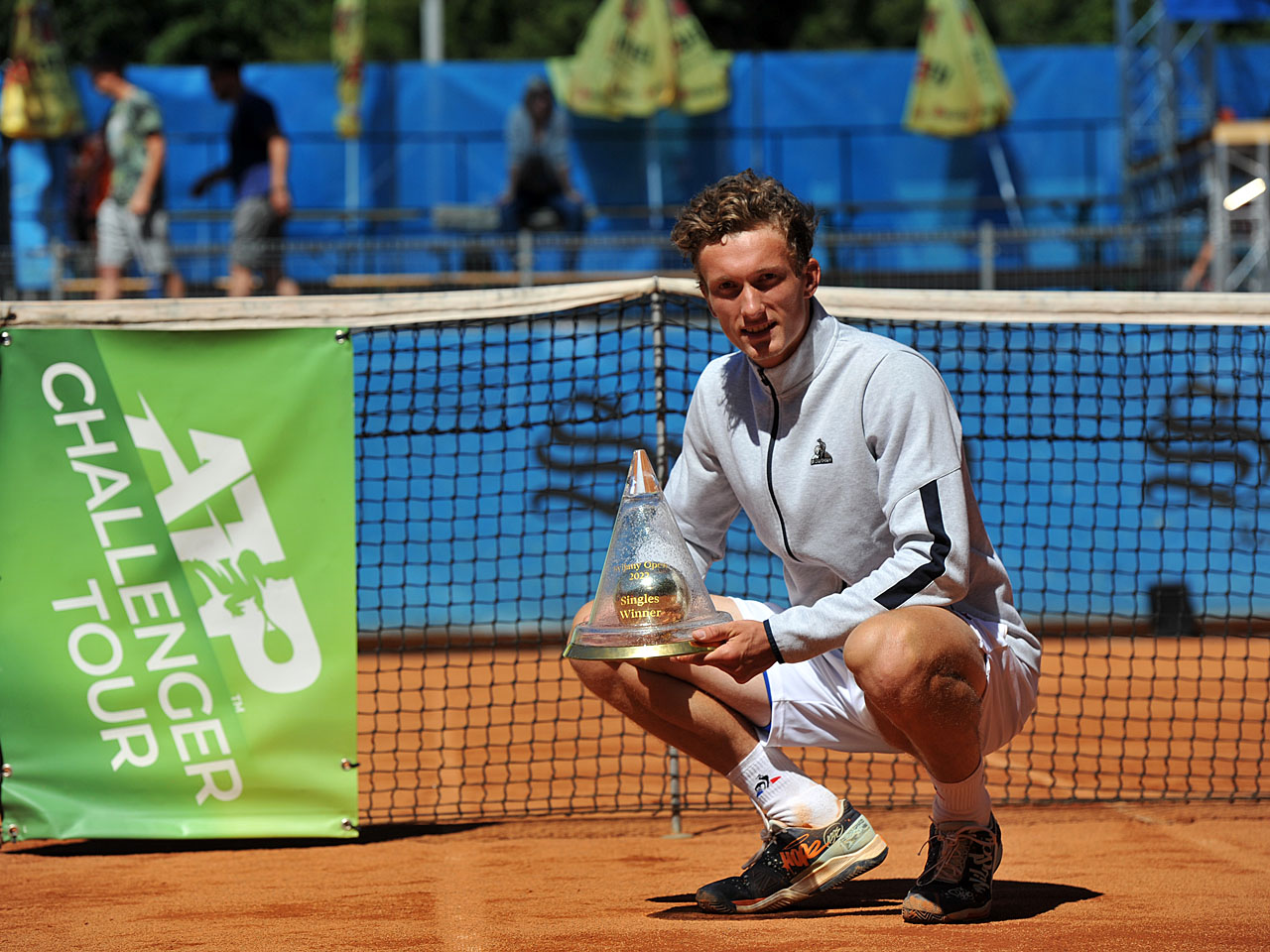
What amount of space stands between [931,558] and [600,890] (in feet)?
4.38

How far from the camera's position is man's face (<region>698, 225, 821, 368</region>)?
125 inches

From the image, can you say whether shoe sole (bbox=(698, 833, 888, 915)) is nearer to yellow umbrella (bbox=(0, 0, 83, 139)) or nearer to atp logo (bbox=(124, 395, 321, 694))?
atp logo (bbox=(124, 395, 321, 694))

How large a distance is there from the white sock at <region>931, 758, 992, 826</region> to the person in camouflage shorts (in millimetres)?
8018

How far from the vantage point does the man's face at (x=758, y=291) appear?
3.18m

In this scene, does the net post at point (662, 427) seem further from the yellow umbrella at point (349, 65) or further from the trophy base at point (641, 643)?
the yellow umbrella at point (349, 65)

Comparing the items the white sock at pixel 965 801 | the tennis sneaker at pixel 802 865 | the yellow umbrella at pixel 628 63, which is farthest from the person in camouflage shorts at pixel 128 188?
the white sock at pixel 965 801

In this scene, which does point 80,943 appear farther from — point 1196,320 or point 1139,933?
point 1196,320

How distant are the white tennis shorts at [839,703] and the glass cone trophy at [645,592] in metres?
0.23

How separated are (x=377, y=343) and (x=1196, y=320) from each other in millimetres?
3789

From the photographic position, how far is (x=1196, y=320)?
14.6 feet

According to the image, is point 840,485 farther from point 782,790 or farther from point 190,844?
point 190,844

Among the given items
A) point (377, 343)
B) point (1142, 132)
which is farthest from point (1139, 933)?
point (1142, 132)

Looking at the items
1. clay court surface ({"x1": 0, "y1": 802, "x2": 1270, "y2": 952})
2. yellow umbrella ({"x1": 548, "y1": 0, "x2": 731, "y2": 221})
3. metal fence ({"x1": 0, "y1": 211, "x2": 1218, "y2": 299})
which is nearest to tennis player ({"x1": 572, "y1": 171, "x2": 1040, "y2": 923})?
clay court surface ({"x1": 0, "y1": 802, "x2": 1270, "y2": 952})

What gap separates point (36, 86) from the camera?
44.9 ft
